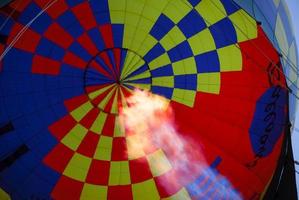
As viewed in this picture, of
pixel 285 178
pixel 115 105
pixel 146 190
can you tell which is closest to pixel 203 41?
pixel 115 105

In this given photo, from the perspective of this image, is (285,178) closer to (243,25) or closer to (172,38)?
(243,25)

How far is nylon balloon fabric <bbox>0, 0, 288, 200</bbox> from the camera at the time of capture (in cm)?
436

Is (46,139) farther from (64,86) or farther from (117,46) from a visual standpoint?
(117,46)

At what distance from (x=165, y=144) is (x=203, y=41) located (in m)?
1.11

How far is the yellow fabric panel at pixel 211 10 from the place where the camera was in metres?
4.25

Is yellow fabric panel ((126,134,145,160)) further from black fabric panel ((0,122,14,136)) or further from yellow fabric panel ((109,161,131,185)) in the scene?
black fabric panel ((0,122,14,136))

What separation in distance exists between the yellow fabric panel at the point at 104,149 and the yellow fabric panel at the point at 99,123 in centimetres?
8

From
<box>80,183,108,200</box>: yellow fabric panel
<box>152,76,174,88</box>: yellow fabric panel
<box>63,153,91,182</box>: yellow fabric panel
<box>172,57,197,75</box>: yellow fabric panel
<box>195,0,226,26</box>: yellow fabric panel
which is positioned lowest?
<box>80,183,108,200</box>: yellow fabric panel

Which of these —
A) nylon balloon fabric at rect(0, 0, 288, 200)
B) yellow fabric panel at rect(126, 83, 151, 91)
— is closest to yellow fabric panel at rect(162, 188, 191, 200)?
nylon balloon fabric at rect(0, 0, 288, 200)

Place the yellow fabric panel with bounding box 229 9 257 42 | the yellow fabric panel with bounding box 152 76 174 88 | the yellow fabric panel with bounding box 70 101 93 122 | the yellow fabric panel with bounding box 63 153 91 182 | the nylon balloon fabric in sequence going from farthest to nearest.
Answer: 1. the yellow fabric panel with bounding box 63 153 91 182
2. the yellow fabric panel with bounding box 70 101 93 122
3. the yellow fabric panel with bounding box 152 76 174 88
4. the nylon balloon fabric
5. the yellow fabric panel with bounding box 229 9 257 42

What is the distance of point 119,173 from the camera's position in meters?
4.71

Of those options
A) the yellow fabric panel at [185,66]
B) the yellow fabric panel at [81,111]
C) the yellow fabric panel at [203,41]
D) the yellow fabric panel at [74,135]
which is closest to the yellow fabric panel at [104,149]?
the yellow fabric panel at [74,135]

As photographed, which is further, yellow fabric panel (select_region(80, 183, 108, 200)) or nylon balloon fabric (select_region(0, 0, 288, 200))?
yellow fabric panel (select_region(80, 183, 108, 200))

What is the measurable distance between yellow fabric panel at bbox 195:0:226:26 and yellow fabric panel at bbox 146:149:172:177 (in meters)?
1.41
